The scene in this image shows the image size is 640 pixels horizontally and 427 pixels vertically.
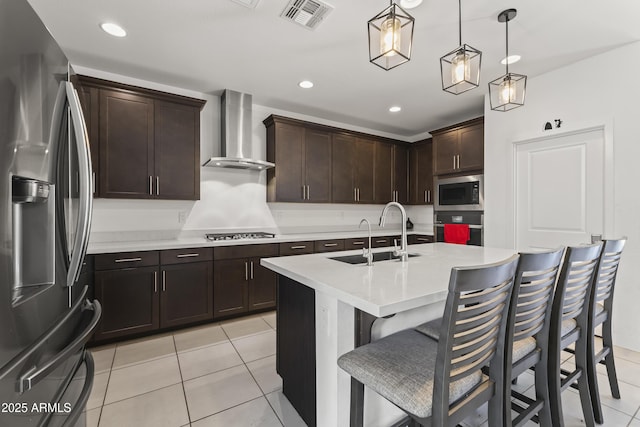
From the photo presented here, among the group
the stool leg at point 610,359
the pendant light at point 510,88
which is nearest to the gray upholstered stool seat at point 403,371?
the stool leg at point 610,359

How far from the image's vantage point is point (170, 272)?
2.96m

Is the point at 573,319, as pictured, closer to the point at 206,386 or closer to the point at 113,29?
the point at 206,386

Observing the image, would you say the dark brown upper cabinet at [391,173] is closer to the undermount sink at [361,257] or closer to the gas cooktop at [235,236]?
the gas cooktop at [235,236]

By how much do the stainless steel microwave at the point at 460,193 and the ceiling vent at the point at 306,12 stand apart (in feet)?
9.34

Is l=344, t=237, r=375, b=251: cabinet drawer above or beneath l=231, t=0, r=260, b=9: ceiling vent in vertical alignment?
beneath

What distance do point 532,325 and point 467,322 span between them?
591 mm

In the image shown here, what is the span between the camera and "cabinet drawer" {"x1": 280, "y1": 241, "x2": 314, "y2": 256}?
3625 millimetres

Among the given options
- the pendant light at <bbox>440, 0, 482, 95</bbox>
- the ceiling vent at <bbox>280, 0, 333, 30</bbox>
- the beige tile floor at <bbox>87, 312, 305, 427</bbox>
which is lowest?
the beige tile floor at <bbox>87, 312, 305, 427</bbox>

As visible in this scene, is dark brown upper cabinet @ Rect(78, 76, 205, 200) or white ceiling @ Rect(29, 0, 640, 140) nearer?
white ceiling @ Rect(29, 0, 640, 140)

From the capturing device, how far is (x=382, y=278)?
4.78 ft

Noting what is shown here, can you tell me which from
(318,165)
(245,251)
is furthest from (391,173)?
(245,251)

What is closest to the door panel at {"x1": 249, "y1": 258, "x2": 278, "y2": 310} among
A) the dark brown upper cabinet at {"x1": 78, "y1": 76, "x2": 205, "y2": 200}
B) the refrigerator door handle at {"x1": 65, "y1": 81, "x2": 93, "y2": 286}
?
the dark brown upper cabinet at {"x1": 78, "y1": 76, "x2": 205, "y2": 200}

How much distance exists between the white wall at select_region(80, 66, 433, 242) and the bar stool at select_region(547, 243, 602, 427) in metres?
3.35

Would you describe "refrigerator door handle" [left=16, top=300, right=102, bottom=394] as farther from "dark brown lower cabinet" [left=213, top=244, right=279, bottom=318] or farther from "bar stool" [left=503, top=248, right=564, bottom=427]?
"dark brown lower cabinet" [left=213, top=244, right=279, bottom=318]
